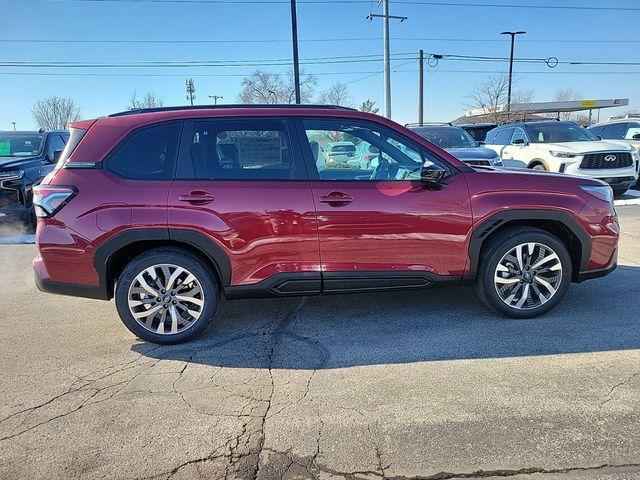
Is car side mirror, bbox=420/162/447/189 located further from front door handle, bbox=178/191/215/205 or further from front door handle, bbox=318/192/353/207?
front door handle, bbox=178/191/215/205

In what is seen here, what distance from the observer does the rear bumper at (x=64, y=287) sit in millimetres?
3826

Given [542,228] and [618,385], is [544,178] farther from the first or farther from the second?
[618,385]

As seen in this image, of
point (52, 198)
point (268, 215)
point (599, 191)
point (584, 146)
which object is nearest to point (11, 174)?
point (52, 198)

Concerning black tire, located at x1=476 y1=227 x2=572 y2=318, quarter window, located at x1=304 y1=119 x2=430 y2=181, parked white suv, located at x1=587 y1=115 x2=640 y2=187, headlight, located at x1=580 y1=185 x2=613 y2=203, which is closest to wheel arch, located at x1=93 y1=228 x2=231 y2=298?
quarter window, located at x1=304 y1=119 x2=430 y2=181

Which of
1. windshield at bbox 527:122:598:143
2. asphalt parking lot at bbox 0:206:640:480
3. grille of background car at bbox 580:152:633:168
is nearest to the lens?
asphalt parking lot at bbox 0:206:640:480

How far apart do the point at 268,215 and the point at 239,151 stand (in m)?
0.59

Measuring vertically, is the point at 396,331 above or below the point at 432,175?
below

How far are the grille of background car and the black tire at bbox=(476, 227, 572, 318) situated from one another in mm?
7305

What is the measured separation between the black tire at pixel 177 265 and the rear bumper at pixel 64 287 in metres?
0.16

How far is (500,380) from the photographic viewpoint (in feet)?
10.6

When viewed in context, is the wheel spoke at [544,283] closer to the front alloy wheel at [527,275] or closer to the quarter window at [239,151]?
the front alloy wheel at [527,275]

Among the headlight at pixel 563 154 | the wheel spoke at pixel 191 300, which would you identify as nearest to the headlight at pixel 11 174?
the wheel spoke at pixel 191 300

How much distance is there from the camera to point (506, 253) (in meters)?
4.08

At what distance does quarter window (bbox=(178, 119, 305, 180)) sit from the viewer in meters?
3.82
